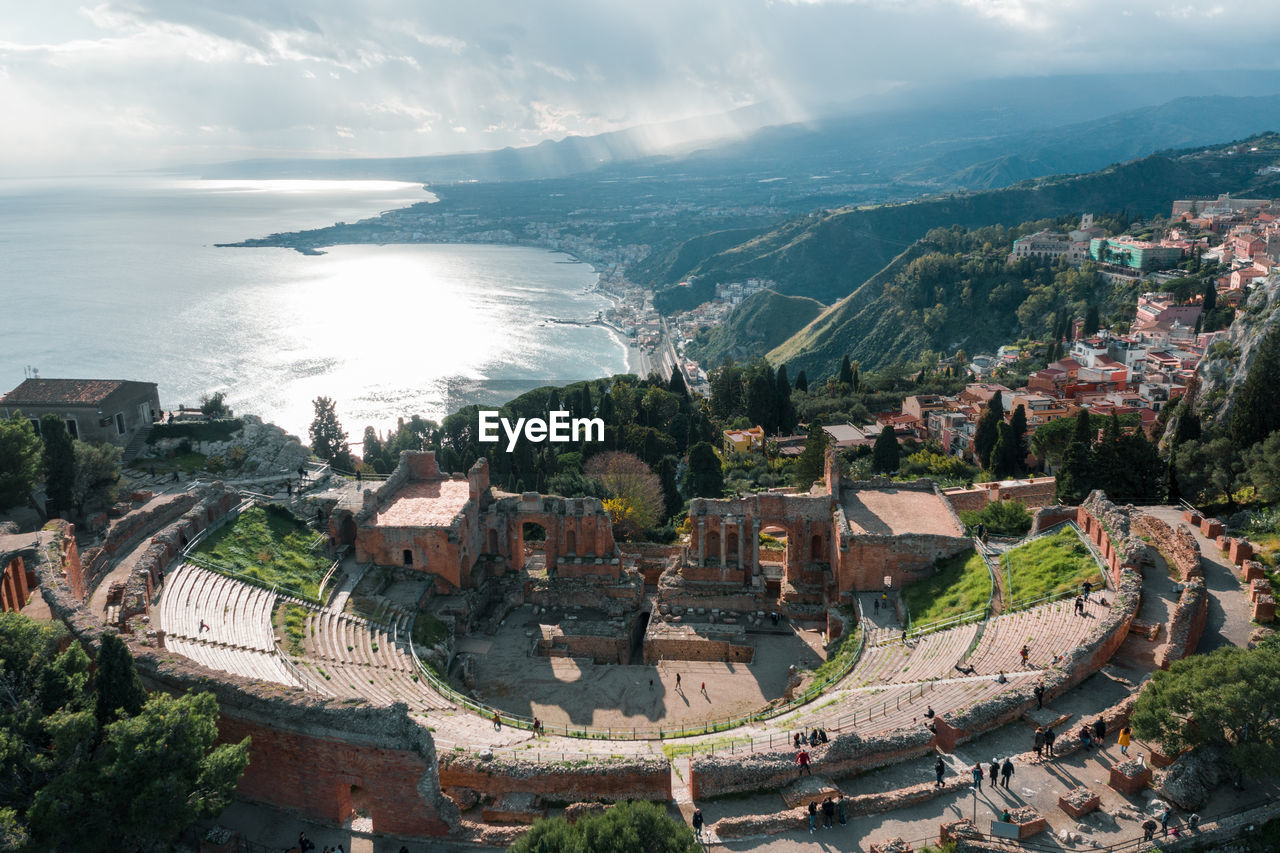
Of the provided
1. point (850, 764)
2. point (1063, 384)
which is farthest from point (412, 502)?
point (1063, 384)

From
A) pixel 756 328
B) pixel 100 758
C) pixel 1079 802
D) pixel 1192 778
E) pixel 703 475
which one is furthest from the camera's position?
pixel 756 328

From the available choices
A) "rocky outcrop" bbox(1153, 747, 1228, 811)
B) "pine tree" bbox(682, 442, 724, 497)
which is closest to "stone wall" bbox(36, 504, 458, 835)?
"rocky outcrop" bbox(1153, 747, 1228, 811)

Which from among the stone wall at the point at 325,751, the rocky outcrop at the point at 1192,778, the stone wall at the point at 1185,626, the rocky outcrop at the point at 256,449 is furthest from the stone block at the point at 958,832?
the rocky outcrop at the point at 256,449

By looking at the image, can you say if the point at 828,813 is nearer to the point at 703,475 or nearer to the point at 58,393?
the point at 703,475

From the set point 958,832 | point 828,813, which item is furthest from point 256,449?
point 958,832

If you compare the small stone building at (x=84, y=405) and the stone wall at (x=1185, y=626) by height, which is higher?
the small stone building at (x=84, y=405)

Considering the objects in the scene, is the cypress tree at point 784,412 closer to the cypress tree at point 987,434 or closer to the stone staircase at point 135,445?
the cypress tree at point 987,434
